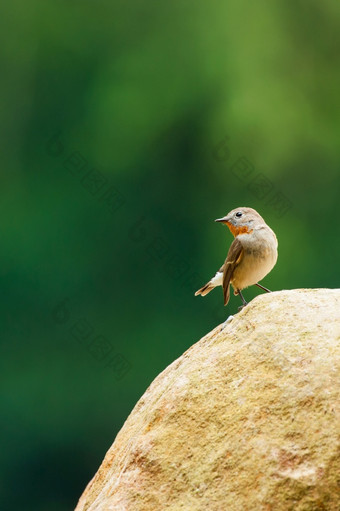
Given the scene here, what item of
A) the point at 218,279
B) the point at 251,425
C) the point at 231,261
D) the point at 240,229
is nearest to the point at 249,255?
the point at 231,261

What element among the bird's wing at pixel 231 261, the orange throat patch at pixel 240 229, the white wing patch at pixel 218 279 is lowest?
the white wing patch at pixel 218 279

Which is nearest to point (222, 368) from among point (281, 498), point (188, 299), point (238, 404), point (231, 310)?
point (238, 404)

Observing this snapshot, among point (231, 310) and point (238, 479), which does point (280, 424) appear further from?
point (231, 310)

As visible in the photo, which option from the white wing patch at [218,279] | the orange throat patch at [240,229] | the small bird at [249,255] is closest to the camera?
the small bird at [249,255]

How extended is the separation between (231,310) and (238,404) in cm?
635

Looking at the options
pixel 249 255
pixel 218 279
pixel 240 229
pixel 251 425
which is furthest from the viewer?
pixel 218 279

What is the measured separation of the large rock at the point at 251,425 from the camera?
9.86 feet

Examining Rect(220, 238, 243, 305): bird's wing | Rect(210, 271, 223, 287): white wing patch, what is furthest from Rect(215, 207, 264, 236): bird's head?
Rect(210, 271, 223, 287): white wing patch

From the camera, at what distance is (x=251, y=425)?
3.20 metres

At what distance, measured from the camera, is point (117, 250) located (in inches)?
423

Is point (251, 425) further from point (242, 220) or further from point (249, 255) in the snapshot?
point (242, 220)

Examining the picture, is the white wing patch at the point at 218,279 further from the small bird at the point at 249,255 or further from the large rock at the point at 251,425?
the large rock at the point at 251,425

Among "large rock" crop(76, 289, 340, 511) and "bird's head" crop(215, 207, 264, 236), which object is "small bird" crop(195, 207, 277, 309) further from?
"large rock" crop(76, 289, 340, 511)

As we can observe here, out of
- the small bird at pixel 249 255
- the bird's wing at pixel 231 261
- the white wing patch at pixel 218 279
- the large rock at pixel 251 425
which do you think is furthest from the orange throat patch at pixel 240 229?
the large rock at pixel 251 425
